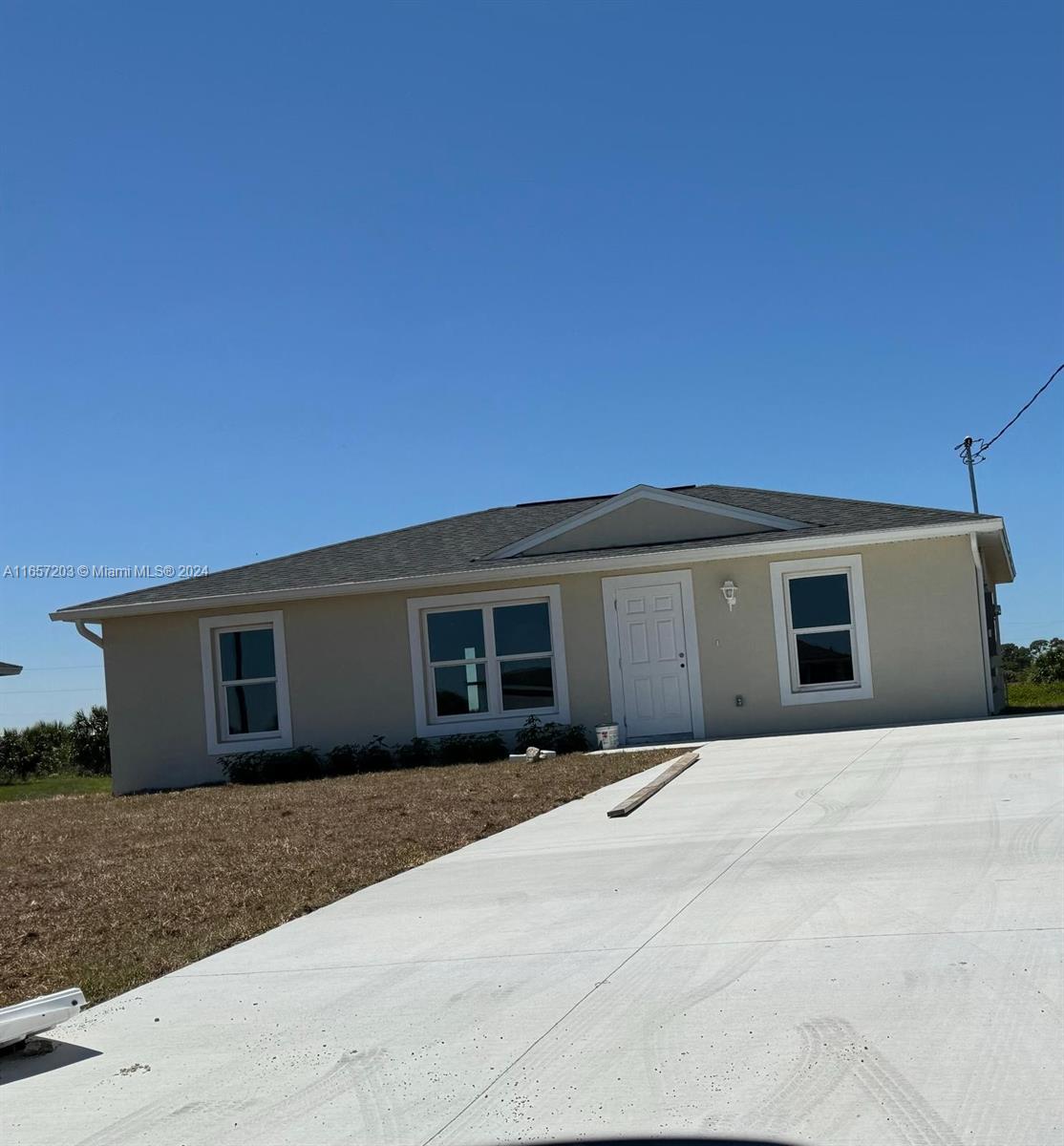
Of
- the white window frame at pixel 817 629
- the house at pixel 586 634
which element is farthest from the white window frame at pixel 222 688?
the white window frame at pixel 817 629

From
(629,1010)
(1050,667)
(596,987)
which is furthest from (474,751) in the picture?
(1050,667)

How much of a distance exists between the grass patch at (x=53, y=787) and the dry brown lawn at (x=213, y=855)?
680 cm

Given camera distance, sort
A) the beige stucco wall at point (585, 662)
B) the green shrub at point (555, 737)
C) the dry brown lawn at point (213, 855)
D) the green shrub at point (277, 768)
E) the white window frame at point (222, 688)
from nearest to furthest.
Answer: the dry brown lawn at point (213, 855)
the beige stucco wall at point (585, 662)
the green shrub at point (555, 737)
the green shrub at point (277, 768)
the white window frame at point (222, 688)

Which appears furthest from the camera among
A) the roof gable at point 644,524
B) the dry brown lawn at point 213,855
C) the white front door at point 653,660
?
the roof gable at point 644,524

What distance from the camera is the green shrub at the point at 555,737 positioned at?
16328 mm

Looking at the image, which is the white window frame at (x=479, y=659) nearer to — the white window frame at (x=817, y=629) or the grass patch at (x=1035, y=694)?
the white window frame at (x=817, y=629)

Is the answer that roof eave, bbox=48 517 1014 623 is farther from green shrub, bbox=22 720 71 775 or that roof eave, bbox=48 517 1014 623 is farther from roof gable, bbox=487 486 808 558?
green shrub, bbox=22 720 71 775

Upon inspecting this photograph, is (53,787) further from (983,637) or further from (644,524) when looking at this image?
(983,637)

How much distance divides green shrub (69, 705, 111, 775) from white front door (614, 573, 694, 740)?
16.7 m

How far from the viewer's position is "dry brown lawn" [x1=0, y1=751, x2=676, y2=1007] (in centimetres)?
642

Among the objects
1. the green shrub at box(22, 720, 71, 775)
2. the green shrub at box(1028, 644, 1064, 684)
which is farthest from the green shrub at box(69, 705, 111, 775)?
the green shrub at box(1028, 644, 1064, 684)

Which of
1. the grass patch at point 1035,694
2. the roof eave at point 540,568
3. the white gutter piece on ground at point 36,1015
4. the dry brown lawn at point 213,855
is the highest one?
the roof eave at point 540,568

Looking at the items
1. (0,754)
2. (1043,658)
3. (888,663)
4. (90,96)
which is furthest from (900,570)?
(0,754)

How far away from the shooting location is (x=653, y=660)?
16609mm
